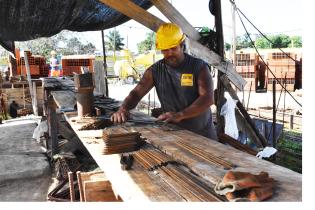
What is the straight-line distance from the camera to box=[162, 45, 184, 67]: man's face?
3.83 m

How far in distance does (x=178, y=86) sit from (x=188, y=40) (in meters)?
1.63

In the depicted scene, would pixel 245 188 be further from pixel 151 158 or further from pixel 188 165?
pixel 151 158

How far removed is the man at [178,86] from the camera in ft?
12.4

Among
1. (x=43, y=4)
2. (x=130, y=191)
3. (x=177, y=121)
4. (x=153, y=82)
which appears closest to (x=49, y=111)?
(x=43, y=4)

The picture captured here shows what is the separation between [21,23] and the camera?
805cm

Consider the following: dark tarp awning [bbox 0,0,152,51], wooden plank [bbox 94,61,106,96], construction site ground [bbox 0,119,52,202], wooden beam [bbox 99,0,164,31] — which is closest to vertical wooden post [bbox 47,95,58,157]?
construction site ground [bbox 0,119,52,202]

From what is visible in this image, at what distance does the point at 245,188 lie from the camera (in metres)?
1.73

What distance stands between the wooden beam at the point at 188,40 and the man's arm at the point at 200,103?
152 cm

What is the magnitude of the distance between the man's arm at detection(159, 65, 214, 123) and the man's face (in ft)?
0.92

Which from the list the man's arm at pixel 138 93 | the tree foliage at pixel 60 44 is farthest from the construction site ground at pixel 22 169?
the tree foliage at pixel 60 44

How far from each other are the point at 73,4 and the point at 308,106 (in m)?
6.56

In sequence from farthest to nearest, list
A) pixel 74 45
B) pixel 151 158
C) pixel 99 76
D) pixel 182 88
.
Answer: pixel 74 45
pixel 99 76
pixel 182 88
pixel 151 158

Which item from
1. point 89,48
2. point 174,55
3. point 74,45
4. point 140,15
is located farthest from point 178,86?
point 89,48

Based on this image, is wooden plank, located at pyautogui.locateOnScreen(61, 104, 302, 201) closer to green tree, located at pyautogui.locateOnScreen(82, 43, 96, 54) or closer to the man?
the man
